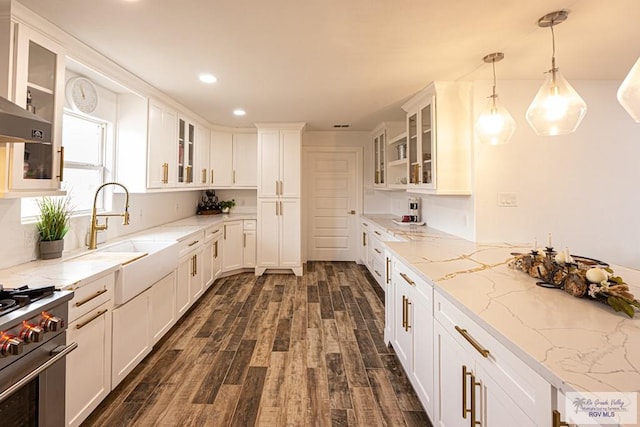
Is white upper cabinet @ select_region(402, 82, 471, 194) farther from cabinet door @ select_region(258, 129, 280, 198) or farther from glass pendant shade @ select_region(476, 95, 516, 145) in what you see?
cabinet door @ select_region(258, 129, 280, 198)

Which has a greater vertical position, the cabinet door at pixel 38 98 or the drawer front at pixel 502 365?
the cabinet door at pixel 38 98

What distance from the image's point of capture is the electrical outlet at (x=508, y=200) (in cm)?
278

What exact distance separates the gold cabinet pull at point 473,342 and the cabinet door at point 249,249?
394cm

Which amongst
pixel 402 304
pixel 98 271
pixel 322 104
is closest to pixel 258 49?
pixel 322 104

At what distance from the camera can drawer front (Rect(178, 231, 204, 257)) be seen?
309 cm

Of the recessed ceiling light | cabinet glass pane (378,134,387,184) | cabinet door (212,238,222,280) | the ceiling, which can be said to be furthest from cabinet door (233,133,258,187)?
the recessed ceiling light

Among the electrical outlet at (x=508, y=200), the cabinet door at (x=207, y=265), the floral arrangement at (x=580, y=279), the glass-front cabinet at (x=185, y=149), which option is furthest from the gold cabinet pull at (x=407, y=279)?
the glass-front cabinet at (x=185, y=149)

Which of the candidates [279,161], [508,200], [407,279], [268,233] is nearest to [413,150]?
[508,200]

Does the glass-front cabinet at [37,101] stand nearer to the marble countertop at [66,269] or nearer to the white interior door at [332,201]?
the marble countertop at [66,269]

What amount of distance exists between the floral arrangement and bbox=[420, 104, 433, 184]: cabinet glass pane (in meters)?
1.48

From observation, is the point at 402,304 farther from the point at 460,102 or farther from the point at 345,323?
the point at 460,102

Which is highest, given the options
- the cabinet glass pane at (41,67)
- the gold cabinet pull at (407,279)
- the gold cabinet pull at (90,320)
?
the cabinet glass pane at (41,67)

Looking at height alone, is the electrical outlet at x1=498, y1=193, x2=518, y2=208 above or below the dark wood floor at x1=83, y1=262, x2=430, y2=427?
above

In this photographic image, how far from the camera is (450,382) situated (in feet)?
4.85
